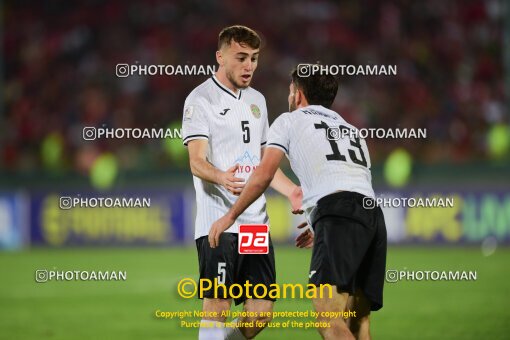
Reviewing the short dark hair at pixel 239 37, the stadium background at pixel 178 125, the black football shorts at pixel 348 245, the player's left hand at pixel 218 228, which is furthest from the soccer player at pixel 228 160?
the stadium background at pixel 178 125

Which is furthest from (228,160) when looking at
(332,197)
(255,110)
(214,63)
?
(214,63)

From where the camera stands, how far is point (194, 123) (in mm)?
6023

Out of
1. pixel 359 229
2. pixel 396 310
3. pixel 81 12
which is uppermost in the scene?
pixel 81 12

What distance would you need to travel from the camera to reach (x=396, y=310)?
32.7ft

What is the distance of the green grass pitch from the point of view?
8547 mm

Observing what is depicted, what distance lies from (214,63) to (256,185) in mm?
13420

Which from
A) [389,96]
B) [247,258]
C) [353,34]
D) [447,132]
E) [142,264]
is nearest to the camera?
[247,258]

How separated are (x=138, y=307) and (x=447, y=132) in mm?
8484

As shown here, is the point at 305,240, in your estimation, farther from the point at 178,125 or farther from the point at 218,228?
the point at 178,125

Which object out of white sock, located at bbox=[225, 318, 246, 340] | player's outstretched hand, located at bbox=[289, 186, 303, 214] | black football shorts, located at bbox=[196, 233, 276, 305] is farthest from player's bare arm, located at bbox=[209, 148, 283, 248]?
white sock, located at bbox=[225, 318, 246, 340]

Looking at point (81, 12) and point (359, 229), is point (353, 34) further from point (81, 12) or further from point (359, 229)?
point (359, 229)

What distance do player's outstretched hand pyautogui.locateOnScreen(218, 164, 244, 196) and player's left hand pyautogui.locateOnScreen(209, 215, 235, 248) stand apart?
0.17 meters

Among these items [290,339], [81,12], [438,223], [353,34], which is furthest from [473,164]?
[81,12]

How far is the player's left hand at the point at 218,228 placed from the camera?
575 centimetres
